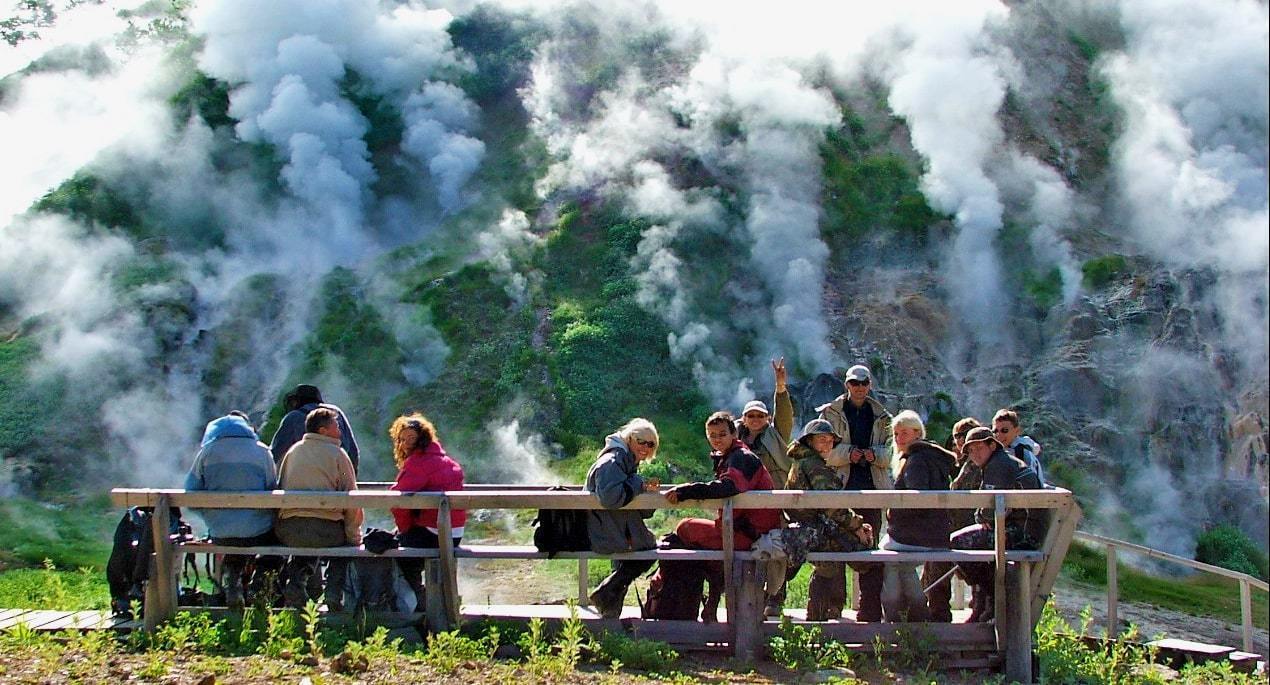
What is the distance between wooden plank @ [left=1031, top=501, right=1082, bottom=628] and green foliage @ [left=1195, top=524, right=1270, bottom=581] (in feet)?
41.3

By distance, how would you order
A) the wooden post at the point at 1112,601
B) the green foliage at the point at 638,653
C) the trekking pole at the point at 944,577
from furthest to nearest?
the wooden post at the point at 1112,601 → the trekking pole at the point at 944,577 → the green foliage at the point at 638,653

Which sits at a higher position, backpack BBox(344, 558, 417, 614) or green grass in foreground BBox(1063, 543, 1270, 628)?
backpack BBox(344, 558, 417, 614)

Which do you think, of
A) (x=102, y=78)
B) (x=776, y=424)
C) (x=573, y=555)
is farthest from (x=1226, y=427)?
(x=102, y=78)

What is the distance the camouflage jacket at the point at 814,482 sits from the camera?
6.56m

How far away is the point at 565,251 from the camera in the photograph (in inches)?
881

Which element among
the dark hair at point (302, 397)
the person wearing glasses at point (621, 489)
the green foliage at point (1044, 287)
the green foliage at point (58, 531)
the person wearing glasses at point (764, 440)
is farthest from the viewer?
the green foliage at point (1044, 287)

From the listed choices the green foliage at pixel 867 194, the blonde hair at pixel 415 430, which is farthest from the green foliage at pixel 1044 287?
the blonde hair at pixel 415 430

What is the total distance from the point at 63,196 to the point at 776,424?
62.9 feet

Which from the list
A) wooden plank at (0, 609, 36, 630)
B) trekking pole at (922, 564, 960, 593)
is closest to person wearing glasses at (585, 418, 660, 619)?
trekking pole at (922, 564, 960, 593)

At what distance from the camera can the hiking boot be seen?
674 centimetres

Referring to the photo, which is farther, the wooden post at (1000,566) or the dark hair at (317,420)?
the dark hair at (317,420)

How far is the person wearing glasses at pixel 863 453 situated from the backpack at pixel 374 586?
261cm

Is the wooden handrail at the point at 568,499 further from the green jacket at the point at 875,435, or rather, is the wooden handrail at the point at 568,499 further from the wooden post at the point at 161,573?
the green jacket at the point at 875,435

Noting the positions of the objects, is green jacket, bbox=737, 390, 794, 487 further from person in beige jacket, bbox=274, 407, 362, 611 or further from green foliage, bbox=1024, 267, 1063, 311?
green foliage, bbox=1024, 267, 1063, 311
